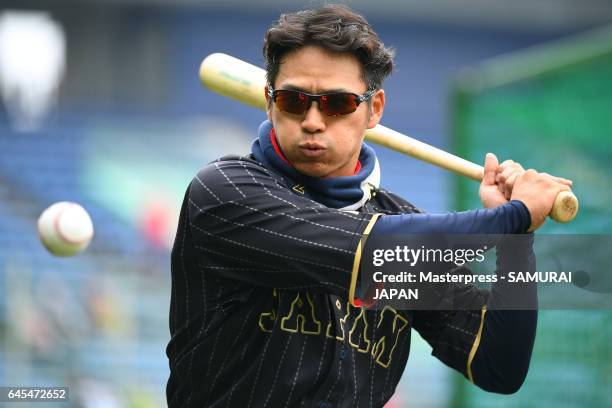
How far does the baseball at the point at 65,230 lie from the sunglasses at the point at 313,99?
1583mm

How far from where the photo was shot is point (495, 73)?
20.3 ft

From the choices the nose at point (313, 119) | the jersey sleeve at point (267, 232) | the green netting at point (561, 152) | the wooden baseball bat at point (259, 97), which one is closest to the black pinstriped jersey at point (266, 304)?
the jersey sleeve at point (267, 232)

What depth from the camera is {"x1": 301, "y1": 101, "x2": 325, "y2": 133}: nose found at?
7.82 feet

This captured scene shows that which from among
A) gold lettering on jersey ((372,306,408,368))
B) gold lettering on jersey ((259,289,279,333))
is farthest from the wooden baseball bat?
gold lettering on jersey ((259,289,279,333))

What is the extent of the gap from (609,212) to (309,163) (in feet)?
8.16

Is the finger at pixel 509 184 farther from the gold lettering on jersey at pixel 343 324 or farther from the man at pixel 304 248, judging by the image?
the gold lettering on jersey at pixel 343 324

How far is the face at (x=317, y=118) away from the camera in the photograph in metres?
2.41

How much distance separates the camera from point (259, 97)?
3.11 m

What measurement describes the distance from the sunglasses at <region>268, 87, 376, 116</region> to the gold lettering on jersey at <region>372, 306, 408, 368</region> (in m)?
0.49

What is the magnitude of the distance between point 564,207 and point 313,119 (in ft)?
1.99

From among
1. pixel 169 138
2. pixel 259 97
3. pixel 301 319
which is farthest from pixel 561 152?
pixel 169 138

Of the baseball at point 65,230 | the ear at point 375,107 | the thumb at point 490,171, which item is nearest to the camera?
the thumb at point 490,171

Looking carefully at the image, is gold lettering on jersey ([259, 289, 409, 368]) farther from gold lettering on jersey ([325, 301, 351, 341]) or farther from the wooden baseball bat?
the wooden baseball bat

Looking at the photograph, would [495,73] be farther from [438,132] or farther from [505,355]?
[438,132]
